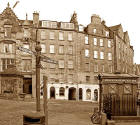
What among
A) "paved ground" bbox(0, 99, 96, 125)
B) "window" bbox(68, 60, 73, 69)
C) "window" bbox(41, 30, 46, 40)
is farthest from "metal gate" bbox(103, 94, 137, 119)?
"window" bbox(41, 30, 46, 40)

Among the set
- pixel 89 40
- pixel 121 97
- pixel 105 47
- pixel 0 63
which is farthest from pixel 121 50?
pixel 121 97

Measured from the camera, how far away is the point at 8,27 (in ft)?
133

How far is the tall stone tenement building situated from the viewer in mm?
40469

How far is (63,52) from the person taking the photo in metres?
43.2

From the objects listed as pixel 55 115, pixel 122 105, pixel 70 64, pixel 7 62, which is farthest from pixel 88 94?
pixel 122 105

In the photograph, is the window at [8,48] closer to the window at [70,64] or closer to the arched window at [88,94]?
the window at [70,64]

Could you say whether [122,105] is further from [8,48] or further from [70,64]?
[8,48]

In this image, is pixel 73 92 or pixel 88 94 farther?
pixel 88 94

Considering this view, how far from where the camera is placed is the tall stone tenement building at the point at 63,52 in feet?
133

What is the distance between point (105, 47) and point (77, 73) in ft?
29.1

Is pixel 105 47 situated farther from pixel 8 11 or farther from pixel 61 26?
pixel 8 11

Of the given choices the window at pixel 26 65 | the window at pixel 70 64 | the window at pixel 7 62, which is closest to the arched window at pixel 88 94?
the window at pixel 70 64

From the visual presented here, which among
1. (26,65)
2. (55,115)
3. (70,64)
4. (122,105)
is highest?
(70,64)

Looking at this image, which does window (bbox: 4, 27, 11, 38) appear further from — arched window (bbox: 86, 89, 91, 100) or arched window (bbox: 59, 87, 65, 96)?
arched window (bbox: 86, 89, 91, 100)
